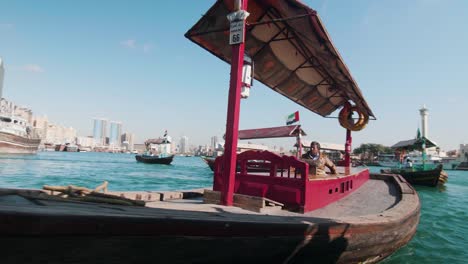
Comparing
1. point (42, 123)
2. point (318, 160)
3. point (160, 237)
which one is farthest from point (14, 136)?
point (42, 123)

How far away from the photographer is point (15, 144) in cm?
5453

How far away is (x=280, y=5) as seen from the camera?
566cm

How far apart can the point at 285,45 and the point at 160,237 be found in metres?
6.30

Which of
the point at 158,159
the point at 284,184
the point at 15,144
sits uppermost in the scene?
the point at 284,184

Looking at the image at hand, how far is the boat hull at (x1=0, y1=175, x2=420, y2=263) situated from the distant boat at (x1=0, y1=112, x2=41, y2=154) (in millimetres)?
61432

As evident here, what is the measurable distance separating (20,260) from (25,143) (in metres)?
69.4

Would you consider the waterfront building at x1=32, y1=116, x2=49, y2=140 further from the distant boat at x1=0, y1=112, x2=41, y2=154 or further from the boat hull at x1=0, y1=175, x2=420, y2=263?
the boat hull at x1=0, y1=175, x2=420, y2=263

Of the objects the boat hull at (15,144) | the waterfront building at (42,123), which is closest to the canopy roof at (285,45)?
the boat hull at (15,144)

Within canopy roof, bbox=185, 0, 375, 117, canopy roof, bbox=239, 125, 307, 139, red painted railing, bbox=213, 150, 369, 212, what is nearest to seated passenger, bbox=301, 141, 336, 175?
red painted railing, bbox=213, 150, 369, 212

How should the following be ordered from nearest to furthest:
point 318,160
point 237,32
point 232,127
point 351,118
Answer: point 232,127 < point 237,32 < point 318,160 < point 351,118

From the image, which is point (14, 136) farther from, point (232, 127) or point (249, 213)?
point (249, 213)

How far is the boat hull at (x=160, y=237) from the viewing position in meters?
2.29

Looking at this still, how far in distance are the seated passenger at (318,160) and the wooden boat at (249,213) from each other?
0.91ft

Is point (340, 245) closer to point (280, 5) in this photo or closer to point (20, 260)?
point (20, 260)
